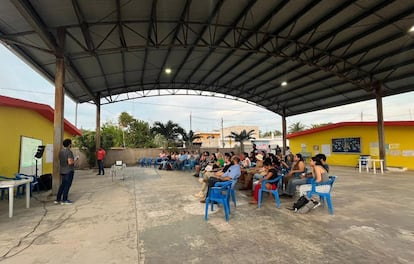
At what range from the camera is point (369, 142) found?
41.3 feet

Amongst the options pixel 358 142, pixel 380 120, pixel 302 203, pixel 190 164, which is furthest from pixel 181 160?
pixel 358 142

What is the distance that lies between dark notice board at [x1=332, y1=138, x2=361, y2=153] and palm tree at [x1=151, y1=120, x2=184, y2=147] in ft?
38.9

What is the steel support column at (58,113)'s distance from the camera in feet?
18.6

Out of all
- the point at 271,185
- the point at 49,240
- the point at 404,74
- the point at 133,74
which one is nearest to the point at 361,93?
the point at 404,74

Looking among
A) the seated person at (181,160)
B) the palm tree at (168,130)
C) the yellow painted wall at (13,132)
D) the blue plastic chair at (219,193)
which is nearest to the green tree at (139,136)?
the palm tree at (168,130)

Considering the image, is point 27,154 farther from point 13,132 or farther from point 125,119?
point 125,119

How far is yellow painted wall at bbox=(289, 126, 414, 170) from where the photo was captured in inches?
442

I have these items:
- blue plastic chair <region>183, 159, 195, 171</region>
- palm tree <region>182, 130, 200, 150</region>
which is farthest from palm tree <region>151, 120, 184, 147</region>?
blue plastic chair <region>183, 159, 195, 171</region>

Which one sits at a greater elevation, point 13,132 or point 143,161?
point 13,132

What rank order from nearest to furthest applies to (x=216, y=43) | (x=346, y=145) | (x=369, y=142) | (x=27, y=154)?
(x=27, y=154)
(x=216, y=43)
(x=369, y=142)
(x=346, y=145)

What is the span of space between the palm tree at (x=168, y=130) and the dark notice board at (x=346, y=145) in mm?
11863

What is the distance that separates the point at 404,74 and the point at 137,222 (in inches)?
517

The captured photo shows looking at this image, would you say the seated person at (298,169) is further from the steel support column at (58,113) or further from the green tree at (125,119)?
the green tree at (125,119)

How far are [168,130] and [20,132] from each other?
41.2 ft
